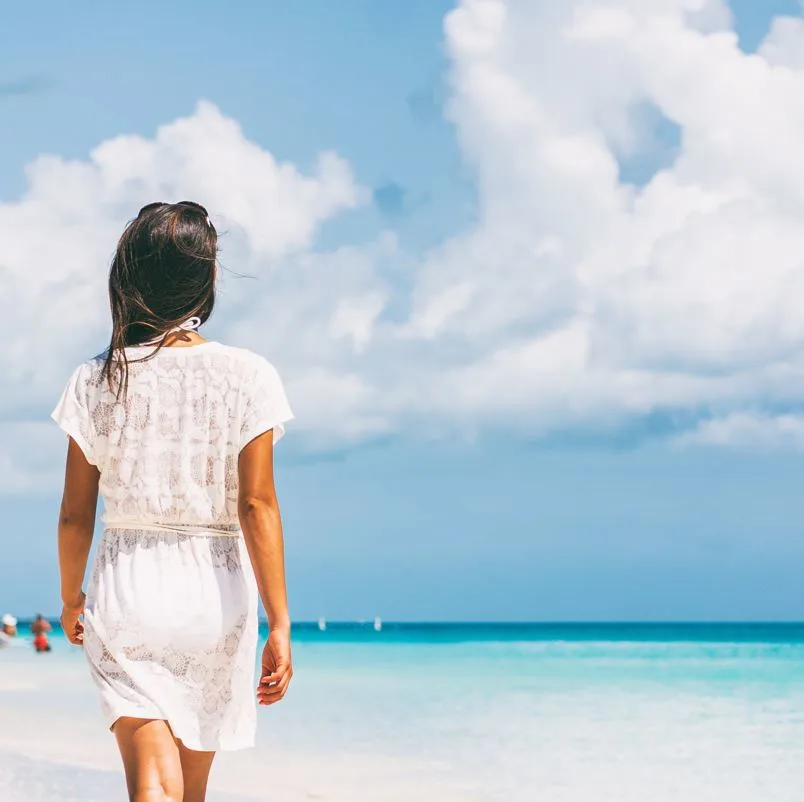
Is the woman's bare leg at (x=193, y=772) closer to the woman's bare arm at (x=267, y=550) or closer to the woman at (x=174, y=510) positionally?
the woman at (x=174, y=510)

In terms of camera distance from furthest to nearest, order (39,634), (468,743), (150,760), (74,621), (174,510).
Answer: (39,634)
(468,743)
(74,621)
(174,510)
(150,760)

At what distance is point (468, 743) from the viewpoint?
38.8 feet

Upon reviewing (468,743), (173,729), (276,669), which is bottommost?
(468,743)

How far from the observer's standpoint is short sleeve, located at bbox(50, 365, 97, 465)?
3.02 metres

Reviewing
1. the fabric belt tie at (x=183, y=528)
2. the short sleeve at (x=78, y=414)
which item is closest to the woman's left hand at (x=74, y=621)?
the fabric belt tie at (x=183, y=528)

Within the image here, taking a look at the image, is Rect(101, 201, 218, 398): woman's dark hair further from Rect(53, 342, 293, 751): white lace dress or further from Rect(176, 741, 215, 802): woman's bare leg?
Rect(176, 741, 215, 802): woman's bare leg

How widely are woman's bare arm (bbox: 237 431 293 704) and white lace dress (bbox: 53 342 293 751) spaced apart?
6 centimetres

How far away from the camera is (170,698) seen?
292 cm

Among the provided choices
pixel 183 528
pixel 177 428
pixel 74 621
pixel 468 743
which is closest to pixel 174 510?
pixel 183 528

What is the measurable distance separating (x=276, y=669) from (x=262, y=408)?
1.93 feet

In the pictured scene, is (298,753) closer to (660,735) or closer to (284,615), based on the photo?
(660,735)

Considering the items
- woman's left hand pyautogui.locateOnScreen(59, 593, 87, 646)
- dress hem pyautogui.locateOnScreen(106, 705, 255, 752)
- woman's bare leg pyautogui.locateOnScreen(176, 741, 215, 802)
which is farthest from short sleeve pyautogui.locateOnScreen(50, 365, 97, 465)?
woman's bare leg pyautogui.locateOnScreen(176, 741, 215, 802)

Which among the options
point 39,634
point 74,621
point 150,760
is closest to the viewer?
point 150,760

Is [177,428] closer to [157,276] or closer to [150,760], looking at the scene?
[157,276]
